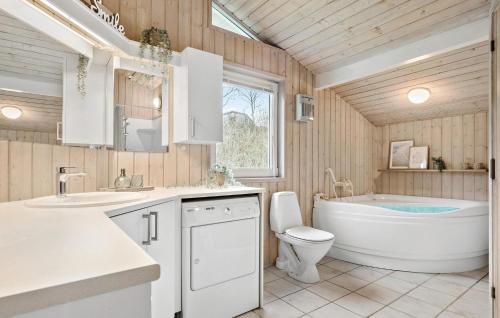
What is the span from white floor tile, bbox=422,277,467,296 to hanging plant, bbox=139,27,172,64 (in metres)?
3.09

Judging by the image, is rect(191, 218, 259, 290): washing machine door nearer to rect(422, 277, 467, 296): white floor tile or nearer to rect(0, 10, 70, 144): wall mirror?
rect(0, 10, 70, 144): wall mirror

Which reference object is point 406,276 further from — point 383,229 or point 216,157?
point 216,157

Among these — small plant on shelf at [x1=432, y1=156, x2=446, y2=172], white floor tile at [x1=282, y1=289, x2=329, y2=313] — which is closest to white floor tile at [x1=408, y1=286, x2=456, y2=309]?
white floor tile at [x1=282, y1=289, x2=329, y2=313]

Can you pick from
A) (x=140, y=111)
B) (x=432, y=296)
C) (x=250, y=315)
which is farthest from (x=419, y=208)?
(x=140, y=111)

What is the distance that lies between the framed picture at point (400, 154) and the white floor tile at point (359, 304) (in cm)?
249

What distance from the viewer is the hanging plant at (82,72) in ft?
5.41

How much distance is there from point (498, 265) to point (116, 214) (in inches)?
87.2

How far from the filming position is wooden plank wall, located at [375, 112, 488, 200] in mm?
3352

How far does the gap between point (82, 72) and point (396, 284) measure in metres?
3.09

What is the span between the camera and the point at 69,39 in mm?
1525

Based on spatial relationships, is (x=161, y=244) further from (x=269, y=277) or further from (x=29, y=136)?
(x=269, y=277)

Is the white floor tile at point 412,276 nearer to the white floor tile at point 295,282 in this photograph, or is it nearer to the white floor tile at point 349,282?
the white floor tile at point 349,282

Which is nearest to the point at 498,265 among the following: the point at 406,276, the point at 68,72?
the point at 406,276

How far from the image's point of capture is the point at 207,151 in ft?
8.47
